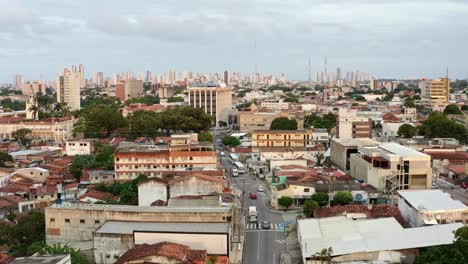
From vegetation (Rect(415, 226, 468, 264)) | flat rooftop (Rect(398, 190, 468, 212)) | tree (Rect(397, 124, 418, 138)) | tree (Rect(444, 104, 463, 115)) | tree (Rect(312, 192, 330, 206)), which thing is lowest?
tree (Rect(312, 192, 330, 206))

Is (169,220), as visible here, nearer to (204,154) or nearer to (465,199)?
(204,154)

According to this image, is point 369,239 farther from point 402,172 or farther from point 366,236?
point 402,172

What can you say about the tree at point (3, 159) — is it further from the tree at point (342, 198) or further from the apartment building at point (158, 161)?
the tree at point (342, 198)

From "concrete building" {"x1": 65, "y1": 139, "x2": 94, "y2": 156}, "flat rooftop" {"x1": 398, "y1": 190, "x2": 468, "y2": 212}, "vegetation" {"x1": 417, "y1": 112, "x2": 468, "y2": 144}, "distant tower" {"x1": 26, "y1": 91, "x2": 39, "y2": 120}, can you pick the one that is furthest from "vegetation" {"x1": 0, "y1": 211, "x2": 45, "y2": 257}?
"distant tower" {"x1": 26, "y1": 91, "x2": 39, "y2": 120}

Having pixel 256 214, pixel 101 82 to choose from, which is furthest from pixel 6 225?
pixel 101 82

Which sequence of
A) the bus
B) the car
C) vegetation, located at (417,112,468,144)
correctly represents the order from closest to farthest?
1. the car
2. the bus
3. vegetation, located at (417,112,468,144)

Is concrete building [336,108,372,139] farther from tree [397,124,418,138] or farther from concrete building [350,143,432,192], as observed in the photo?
concrete building [350,143,432,192]

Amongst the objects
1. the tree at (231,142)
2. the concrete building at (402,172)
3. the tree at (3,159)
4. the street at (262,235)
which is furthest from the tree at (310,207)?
the tree at (231,142)

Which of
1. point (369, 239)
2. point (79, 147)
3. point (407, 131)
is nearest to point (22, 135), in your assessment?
point (79, 147)
